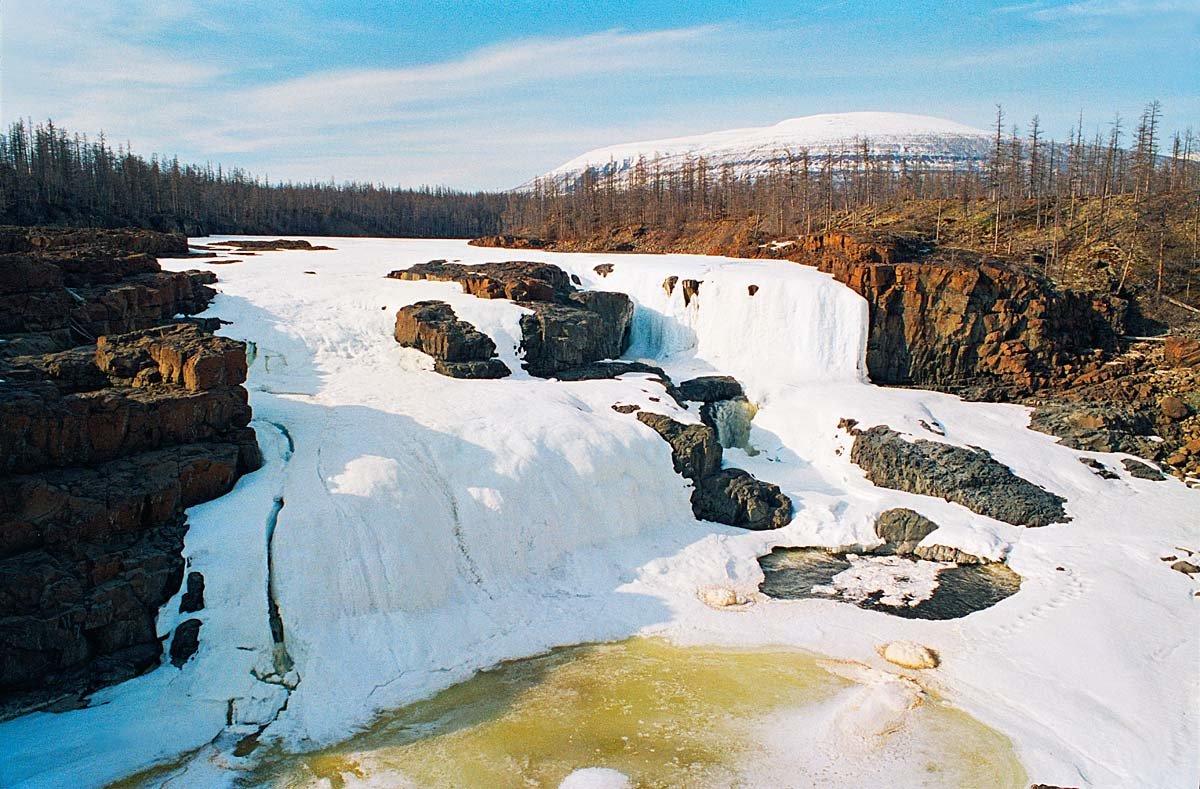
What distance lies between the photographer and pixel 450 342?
72.5 feet

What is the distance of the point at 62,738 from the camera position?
970 cm

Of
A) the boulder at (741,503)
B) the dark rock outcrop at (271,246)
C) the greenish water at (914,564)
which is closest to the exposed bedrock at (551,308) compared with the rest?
the boulder at (741,503)

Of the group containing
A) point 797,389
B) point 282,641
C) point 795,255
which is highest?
point 795,255

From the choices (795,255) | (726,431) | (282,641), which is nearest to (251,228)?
(795,255)

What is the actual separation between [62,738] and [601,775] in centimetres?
704

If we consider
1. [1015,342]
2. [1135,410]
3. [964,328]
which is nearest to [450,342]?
[964,328]

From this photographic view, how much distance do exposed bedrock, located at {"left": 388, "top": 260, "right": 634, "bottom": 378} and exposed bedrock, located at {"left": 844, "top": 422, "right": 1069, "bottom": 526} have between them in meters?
9.39

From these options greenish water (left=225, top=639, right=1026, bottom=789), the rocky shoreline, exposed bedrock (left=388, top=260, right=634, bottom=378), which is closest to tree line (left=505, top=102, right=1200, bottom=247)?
the rocky shoreline

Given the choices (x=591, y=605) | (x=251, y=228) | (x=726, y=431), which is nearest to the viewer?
(x=591, y=605)

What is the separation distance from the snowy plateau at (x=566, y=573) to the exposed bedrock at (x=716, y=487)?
0.41 meters

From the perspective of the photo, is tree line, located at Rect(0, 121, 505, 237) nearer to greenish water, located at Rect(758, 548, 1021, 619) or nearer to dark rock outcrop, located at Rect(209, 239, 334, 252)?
dark rock outcrop, located at Rect(209, 239, 334, 252)

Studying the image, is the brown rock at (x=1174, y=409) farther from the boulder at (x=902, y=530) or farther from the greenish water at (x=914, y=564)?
the greenish water at (x=914, y=564)

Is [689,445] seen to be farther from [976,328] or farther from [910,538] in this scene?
[976,328]

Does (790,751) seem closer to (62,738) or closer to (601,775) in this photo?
(601,775)
